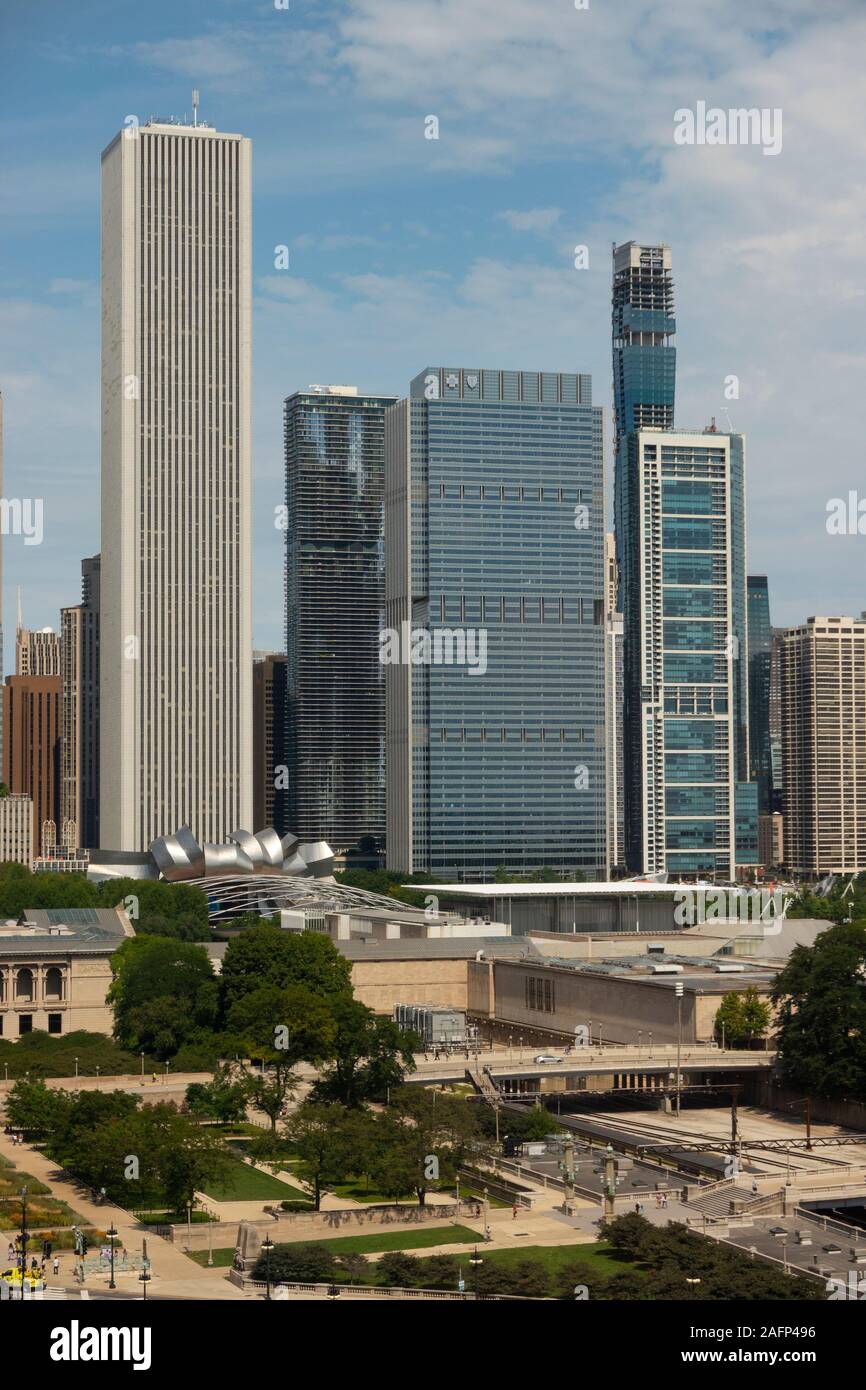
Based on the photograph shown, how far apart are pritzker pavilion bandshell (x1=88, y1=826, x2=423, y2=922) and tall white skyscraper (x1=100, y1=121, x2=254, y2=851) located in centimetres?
1484

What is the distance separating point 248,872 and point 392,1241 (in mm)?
76274

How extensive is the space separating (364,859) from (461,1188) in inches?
5838

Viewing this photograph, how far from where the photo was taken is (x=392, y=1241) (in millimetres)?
44188

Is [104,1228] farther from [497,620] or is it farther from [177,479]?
[497,620]

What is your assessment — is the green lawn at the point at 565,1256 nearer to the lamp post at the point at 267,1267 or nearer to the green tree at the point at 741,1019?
the lamp post at the point at 267,1267

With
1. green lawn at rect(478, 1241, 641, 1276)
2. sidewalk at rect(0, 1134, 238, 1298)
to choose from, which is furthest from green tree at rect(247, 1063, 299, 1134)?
green lawn at rect(478, 1241, 641, 1276)

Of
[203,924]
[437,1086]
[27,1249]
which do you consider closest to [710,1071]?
[437,1086]

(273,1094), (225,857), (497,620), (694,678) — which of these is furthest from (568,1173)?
(694,678)

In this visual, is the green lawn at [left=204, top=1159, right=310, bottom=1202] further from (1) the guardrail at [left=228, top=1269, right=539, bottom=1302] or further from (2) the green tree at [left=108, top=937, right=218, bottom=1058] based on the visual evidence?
(2) the green tree at [left=108, top=937, right=218, bottom=1058]

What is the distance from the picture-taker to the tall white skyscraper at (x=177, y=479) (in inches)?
5600

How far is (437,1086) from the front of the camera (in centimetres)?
6450

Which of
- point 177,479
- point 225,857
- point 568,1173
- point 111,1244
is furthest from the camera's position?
point 177,479

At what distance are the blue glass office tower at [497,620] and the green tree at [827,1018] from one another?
90.8m
